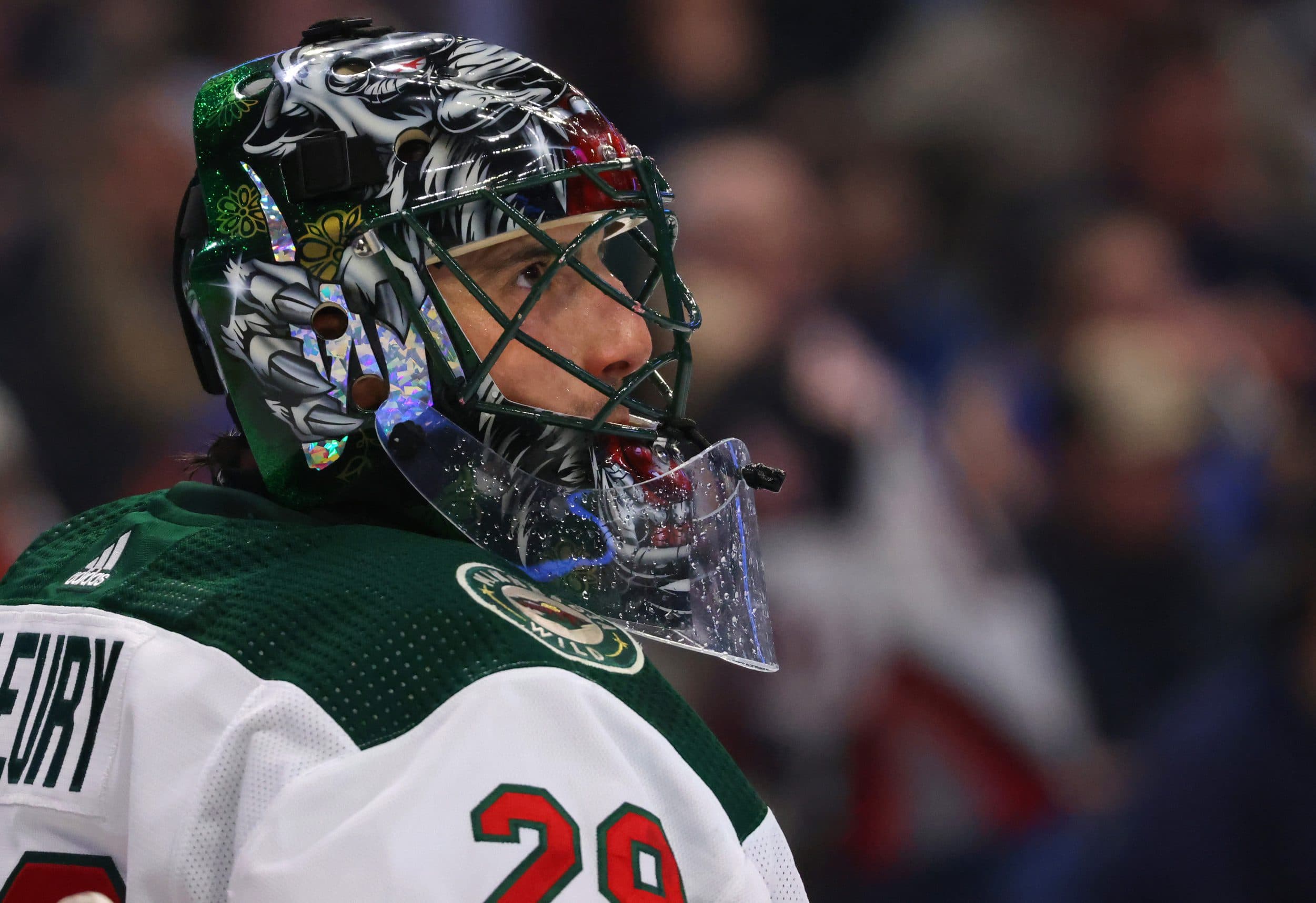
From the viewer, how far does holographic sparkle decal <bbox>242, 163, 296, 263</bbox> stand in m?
1.34

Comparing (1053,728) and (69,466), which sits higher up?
(69,466)

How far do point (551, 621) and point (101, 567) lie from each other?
0.46 m

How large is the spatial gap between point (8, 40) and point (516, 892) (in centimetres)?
251

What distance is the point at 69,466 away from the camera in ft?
8.98

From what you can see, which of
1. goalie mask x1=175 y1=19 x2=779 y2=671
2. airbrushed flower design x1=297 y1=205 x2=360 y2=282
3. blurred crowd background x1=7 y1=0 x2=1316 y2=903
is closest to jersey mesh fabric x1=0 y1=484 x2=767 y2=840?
goalie mask x1=175 y1=19 x2=779 y2=671

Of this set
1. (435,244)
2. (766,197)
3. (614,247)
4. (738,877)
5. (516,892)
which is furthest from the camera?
(766,197)

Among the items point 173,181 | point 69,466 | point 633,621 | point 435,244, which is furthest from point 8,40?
point 633,621

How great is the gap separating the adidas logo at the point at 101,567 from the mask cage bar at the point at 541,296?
1.11ft

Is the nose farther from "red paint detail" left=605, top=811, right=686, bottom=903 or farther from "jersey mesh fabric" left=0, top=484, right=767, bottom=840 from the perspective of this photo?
"red paint detail" left=605, top=811, right=686, bottom=903

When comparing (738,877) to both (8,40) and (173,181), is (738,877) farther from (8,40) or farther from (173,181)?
(8,40)

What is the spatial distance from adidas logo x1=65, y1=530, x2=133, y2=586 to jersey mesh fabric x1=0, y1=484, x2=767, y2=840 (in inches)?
0.6

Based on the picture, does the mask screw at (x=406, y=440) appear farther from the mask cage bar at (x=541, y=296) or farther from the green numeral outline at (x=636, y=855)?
the green numeral outline at (x=636, y=855)

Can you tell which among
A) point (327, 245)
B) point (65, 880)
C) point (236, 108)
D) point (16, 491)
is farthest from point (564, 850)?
point (16, 491)

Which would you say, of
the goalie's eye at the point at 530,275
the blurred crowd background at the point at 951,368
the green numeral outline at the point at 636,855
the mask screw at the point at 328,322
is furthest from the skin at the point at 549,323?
the blurred crowd background at the point at 951,368
